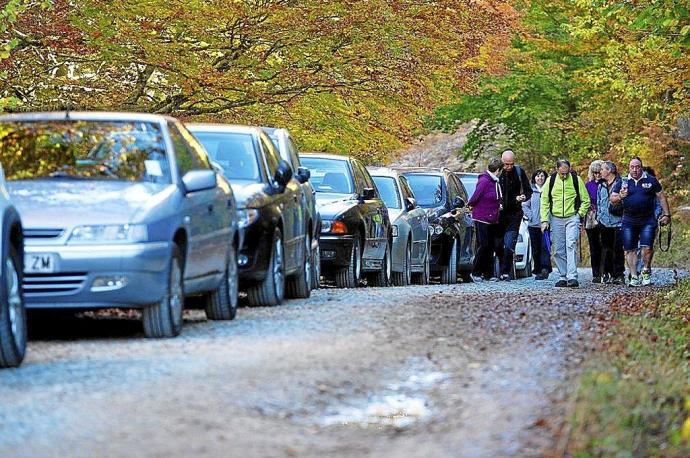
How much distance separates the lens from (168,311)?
12.0 metres

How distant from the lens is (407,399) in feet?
29.3

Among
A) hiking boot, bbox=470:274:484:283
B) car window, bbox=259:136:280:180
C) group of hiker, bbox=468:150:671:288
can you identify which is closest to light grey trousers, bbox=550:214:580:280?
group of hiker, bbox=468:150:671:288

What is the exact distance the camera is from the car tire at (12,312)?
10164 mm

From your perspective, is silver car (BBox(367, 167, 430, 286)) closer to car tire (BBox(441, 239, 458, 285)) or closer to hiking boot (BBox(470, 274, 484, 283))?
hiking boot (BBox(470, 274, 484, 283))

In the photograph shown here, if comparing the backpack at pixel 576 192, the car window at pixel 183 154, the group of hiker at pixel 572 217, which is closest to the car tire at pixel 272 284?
the car window at pixel 183 154

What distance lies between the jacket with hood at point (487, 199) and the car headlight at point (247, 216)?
1101 centimetres

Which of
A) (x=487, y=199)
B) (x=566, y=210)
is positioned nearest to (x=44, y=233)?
(x=566, y=210)

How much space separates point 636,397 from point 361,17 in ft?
56.5

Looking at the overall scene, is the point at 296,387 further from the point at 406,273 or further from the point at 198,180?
the point at 406,273

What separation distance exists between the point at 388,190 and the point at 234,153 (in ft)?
31.0

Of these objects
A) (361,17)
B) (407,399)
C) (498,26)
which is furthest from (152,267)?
(498,26)

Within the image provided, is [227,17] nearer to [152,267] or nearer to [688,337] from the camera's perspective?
[688,337]

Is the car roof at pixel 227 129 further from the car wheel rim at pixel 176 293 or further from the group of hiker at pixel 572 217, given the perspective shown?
the group of hiker at pixel 572 217

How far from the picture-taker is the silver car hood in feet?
38.4
